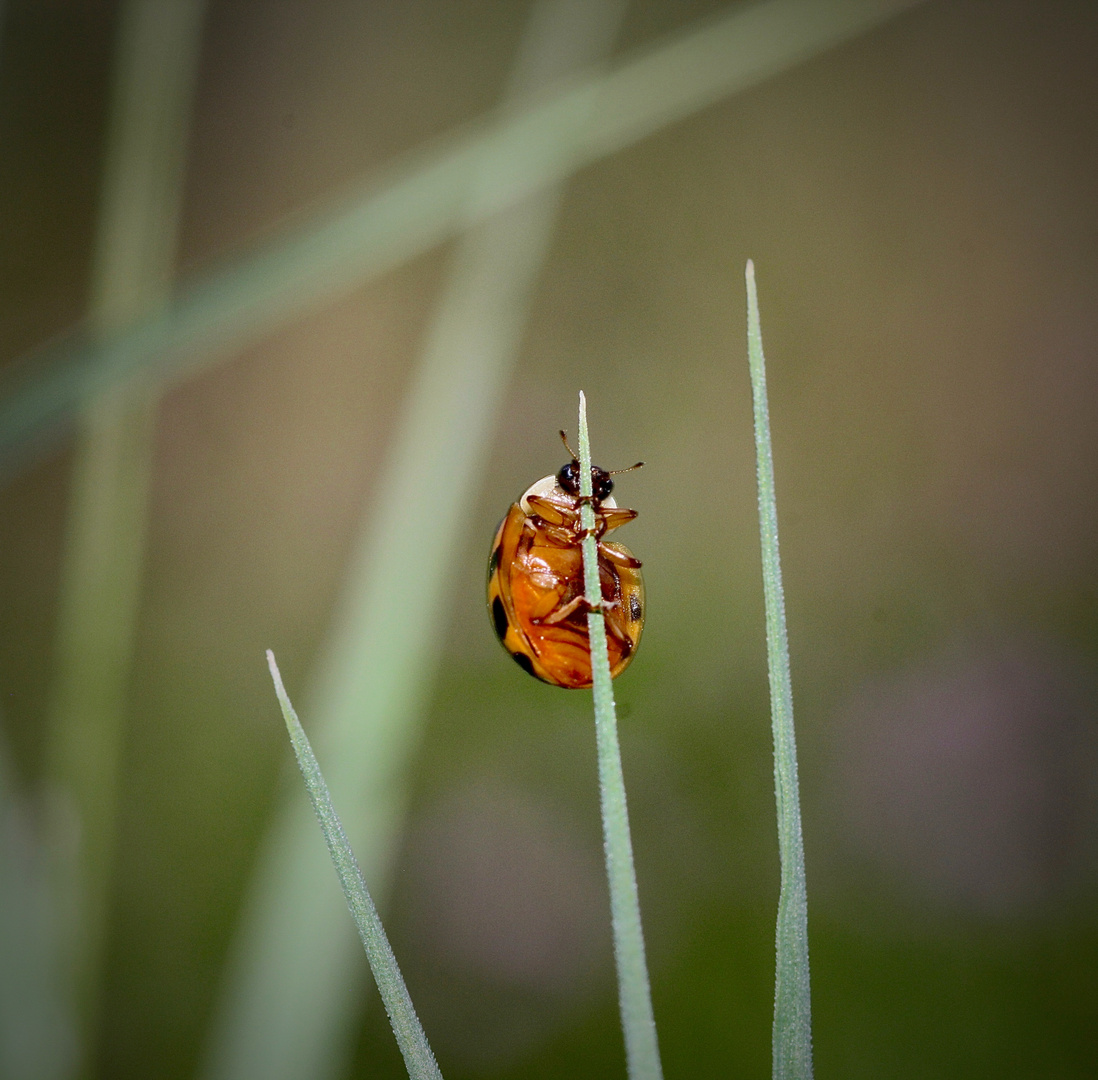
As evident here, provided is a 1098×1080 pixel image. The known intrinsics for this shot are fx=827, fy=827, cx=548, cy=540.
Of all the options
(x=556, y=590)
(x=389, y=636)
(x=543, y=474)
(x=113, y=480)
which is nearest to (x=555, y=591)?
(x=556, y=590)

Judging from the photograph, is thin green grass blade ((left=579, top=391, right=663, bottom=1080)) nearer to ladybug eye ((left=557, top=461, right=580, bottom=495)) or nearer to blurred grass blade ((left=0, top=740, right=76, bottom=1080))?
ladybug eye ((left=557, top=461, right=580, bottom=495))

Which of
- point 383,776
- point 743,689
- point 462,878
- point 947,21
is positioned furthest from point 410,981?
point 947,21

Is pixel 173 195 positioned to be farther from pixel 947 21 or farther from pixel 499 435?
pixel 947 21

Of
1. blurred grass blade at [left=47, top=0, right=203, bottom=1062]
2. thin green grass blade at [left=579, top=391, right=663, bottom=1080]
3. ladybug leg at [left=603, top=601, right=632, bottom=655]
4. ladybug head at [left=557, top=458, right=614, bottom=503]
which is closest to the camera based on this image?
thin green grass blade at [left=579, top=391, right=663, bottom=1080]

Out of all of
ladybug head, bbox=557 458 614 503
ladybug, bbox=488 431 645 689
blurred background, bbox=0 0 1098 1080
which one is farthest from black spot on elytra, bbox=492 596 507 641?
blurred background, bbox=0 0 1098 1080

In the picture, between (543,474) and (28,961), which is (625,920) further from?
(543,474)

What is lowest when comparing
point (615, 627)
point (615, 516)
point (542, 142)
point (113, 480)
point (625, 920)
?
point (625, 920)
